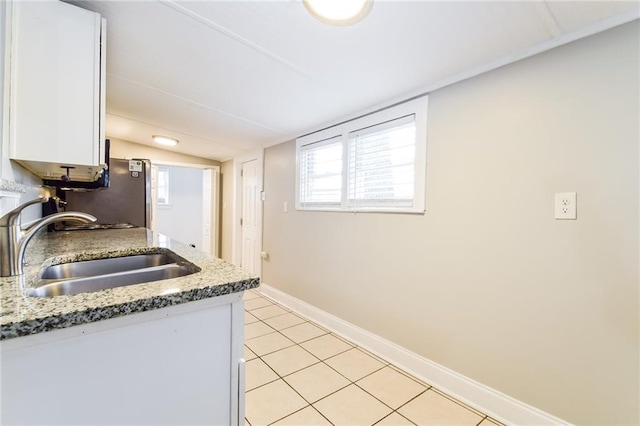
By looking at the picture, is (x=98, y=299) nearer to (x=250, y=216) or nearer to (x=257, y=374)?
(x=257, y=374)

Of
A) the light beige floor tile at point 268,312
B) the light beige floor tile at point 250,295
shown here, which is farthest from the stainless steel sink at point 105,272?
the light beige floor tile at point 250,295

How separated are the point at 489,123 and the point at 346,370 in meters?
1.88

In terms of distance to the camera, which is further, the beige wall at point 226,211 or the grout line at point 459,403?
the beige wall at point 226,211

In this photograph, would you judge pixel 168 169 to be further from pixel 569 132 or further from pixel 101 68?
pixel 569 132

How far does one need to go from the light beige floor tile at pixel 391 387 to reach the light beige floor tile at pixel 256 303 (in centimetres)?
171

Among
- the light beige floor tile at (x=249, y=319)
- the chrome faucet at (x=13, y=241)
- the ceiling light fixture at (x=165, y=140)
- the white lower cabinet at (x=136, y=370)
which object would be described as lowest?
the light beige floor tile at (x=249, y=319)

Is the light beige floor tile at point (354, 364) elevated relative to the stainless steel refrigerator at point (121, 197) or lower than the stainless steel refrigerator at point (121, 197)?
lower

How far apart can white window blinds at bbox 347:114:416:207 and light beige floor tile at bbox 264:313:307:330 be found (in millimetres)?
1353

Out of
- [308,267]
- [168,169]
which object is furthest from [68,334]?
[168,169]

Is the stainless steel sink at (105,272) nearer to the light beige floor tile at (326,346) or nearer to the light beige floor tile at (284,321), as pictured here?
the light beige floor tile at (326,346)

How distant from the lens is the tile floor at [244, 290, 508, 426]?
4.99 ft

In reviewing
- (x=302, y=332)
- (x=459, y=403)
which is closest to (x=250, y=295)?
(x=302, y=332)

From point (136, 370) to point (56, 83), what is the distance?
50.6 inches

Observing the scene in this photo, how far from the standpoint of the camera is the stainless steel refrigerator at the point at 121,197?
292cm
